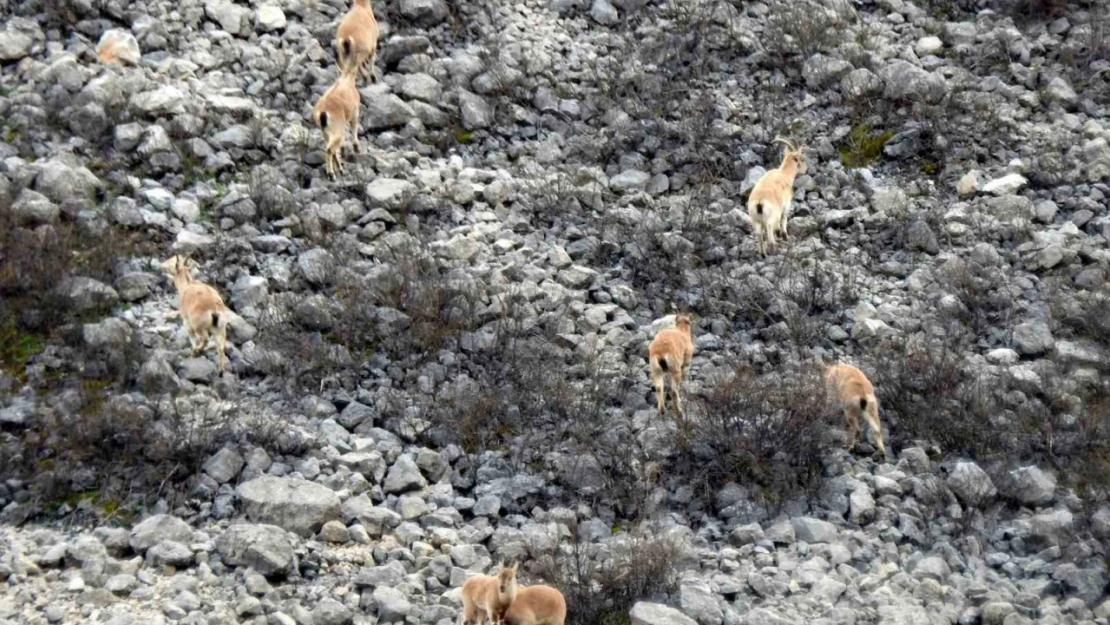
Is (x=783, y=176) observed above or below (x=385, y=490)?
above

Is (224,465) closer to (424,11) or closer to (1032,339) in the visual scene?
(1032,339)


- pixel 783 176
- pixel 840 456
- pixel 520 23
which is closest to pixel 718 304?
pixel 783 176

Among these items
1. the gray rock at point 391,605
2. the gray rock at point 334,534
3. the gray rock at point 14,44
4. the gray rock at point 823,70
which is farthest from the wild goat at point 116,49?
the gray rock at point 391,605

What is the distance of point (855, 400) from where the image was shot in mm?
11555

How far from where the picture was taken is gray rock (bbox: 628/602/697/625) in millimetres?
9320

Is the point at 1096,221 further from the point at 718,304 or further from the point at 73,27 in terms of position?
the point at 73,27

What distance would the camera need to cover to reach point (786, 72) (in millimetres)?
16609

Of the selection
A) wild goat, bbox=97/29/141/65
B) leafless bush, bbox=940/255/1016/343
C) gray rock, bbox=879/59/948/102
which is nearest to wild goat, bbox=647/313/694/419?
leafless bush, bbox=940/255/1016/343

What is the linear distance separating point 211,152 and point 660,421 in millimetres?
5498

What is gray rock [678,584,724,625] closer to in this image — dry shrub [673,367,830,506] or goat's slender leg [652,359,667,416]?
dry shrub [673,367,830,506]

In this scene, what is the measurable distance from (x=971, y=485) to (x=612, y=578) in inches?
118

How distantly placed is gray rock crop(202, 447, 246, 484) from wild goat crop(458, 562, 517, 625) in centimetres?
239

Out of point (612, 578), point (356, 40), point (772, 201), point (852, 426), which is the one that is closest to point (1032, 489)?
point (852, 426)

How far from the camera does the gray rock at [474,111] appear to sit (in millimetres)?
15430
